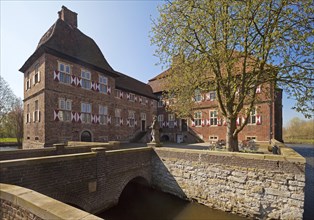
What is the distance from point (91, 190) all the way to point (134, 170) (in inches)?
98.0

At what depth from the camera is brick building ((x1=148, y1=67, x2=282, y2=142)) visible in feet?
58.3

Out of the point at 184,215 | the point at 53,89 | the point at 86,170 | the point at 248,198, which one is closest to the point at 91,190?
the point at 86,170

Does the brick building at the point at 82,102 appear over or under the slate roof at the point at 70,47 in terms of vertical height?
under

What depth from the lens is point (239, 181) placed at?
6930 mm

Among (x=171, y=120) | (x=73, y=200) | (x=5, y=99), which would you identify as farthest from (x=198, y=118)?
(x=5, y=99)

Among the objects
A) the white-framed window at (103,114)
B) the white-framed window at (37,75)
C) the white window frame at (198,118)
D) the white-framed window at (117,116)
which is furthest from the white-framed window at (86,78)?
the white window frame at (198,118)

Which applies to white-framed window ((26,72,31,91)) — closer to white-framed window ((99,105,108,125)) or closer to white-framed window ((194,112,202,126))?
white-framed window ((99,105,108,125))

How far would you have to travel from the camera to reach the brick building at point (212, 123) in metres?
17.8

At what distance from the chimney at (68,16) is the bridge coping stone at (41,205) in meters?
18.5

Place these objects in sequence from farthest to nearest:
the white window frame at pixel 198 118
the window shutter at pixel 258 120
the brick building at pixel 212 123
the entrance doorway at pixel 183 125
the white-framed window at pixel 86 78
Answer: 1. the entrance doorway at pixel 183 125
2. the white window frame at pixel 198 118
3. the window shutter at pixel 258 120
4. the brick building at pixel 212 123
5. the white-framed window at pixel 86 78

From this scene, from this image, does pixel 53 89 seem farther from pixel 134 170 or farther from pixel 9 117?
pixel 9 117

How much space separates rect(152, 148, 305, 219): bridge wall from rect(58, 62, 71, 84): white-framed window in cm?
1053

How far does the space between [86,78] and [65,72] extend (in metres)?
2.09

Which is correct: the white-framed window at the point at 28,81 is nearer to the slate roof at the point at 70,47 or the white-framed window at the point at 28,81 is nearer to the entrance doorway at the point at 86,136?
the slate roof at the point at 70,47
